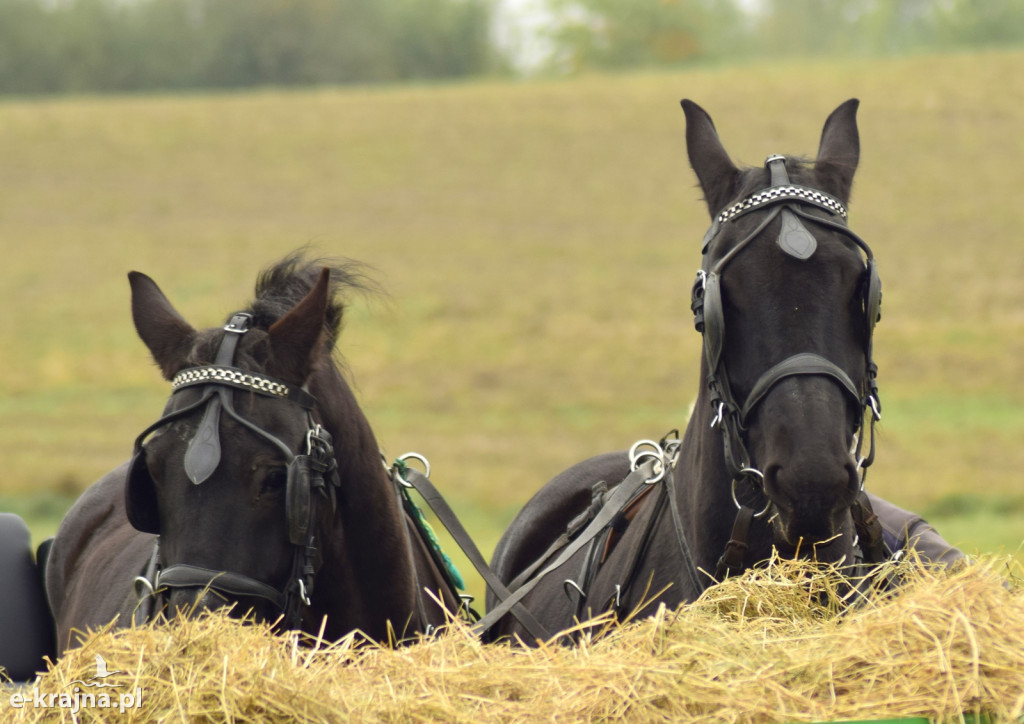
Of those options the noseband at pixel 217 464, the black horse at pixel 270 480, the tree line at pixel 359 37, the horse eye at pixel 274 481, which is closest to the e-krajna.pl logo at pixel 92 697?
the black horse at pixel 270 480

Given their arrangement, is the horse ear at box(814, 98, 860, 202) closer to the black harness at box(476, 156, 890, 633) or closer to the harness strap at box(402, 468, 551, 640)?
the black harness at box(476, 156, 890, 633)

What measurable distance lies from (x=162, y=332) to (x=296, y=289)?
48 centimetres

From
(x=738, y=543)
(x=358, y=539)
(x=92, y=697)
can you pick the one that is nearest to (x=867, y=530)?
(x=738, y=543)

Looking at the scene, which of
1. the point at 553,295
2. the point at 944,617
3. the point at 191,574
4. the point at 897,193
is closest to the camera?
the point at 944,617

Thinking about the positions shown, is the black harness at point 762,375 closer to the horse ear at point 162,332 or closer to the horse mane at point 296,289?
the horse mane at point 296,289

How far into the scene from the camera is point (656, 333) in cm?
2294

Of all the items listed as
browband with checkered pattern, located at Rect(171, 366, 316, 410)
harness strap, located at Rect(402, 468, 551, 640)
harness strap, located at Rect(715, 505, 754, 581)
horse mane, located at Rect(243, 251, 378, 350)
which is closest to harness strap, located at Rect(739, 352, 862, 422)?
harness strap, located at Rect(715, 505, 754, 581)

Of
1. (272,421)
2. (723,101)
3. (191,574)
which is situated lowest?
(191,574)

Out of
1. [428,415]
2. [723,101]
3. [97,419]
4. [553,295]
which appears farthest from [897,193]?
[97,419]

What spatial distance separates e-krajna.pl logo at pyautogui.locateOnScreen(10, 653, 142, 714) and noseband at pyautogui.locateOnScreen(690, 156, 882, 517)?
63.9 inches

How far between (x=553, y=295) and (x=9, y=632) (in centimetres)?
2122

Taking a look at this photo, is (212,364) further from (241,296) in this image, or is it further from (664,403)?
(241,296)

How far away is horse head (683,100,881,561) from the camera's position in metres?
2.84

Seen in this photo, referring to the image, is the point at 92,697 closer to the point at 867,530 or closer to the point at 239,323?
the point at 239,323
